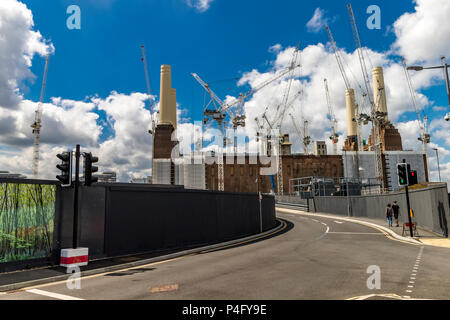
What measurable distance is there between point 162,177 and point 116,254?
98.1 m

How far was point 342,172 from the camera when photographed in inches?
4660

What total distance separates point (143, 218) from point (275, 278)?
24.3ft

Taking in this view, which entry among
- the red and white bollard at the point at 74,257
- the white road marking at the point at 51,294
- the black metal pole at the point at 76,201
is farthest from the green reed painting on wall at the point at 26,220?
the white road marking at the point at 51,294

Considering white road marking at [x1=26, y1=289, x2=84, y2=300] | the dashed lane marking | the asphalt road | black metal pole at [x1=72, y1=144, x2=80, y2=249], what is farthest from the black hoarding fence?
the dashed lane marking

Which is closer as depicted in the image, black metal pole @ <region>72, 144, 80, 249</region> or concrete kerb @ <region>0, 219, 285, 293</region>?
concrete kerb @ <region>0, 219, 285, 293</region>

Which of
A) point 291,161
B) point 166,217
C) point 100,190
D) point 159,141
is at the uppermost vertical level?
point 159,141

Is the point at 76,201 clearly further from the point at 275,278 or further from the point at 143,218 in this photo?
the point at 275,278

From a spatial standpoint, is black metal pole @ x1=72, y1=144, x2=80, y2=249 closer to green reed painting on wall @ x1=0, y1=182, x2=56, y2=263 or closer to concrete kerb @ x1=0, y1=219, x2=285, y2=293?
green reed painting on wall @ x1=0, y1=182, x2=56, y2=263

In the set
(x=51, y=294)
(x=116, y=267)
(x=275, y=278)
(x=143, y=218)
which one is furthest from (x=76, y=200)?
(x=275, y=278)

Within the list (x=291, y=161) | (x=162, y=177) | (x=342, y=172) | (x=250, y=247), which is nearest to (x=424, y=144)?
(x=342, y=172)

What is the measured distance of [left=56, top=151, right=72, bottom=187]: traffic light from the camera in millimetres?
11312

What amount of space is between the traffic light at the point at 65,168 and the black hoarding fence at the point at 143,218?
46.5 inches

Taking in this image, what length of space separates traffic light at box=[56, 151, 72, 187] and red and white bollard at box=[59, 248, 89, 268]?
7.85ft

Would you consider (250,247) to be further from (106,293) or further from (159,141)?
(159,141)
